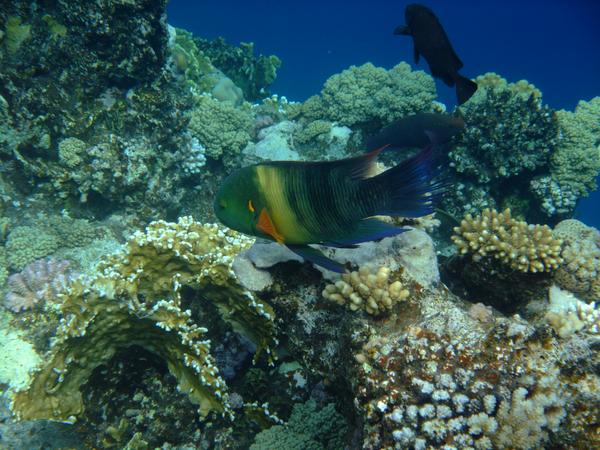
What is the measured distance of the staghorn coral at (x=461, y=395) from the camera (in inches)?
85.3

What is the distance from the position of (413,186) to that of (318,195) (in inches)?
22.2

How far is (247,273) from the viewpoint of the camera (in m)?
3.44

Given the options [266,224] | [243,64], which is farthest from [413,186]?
[243,64]

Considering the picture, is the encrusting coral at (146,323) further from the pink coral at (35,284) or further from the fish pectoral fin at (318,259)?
the pink coral at (35,284)

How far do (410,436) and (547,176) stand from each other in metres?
7.52

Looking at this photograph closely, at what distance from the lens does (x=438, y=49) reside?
4934 millimetres

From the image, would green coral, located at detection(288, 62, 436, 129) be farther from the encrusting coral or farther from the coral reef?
the encrusting coral

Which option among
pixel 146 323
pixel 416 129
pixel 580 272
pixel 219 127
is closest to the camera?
pixel 146 323

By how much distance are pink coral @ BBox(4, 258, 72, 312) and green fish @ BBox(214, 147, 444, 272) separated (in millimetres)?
5409

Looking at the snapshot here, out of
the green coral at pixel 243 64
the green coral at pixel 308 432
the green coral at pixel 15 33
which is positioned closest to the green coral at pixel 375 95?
the green coral at pixel 243 64

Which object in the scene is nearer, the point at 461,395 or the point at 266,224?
the point at 266,224

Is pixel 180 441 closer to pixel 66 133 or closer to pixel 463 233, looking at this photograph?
pixel 463 233

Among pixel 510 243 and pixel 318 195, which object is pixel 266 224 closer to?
pixel 318 195

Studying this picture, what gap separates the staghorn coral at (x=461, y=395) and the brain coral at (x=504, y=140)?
5.74 metres
